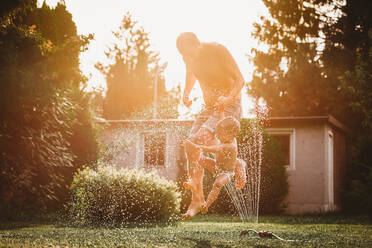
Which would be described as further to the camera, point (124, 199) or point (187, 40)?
point (124, 199)

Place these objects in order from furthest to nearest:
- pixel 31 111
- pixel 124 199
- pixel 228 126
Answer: pixel 31 111
pixel 124 199
pixel 228 126

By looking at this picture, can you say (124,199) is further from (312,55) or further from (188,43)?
(312,55)

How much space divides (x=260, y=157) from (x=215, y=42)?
357 inches

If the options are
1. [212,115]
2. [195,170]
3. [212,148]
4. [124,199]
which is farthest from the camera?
[124,199]

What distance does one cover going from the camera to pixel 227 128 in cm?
513

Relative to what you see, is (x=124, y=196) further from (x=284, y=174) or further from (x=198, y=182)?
(x=284, y=174)

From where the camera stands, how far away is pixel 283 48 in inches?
926

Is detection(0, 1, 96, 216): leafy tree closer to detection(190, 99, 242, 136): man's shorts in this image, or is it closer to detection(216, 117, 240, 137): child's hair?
detection(190, 99, 242, 136): man's shorts

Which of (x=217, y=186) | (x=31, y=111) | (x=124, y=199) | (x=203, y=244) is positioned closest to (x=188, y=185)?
(x=217, y=186)

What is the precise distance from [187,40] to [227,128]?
120 cm

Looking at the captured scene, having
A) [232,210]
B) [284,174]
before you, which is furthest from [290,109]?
[232,210]

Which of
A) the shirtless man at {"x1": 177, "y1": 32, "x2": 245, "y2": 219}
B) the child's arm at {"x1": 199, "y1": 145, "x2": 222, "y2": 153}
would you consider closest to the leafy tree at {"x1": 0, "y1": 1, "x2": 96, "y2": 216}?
the shirtless man at {"x1": 177, "y1": 32, "x2": 245, "y2": 219}

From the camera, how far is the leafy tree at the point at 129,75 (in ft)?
117

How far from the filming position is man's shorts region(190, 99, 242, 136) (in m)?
5.32
